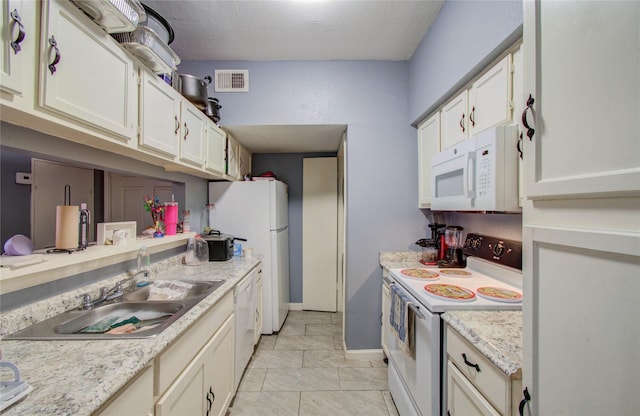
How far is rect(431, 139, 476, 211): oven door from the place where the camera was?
1.38 metres

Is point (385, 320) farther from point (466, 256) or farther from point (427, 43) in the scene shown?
point (427, 43)

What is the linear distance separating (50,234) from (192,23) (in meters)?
1.66

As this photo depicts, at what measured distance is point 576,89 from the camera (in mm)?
550

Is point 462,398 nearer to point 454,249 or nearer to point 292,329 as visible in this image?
point 454,249

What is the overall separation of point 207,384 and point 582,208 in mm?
1679

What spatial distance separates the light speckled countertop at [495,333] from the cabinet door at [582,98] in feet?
1.74

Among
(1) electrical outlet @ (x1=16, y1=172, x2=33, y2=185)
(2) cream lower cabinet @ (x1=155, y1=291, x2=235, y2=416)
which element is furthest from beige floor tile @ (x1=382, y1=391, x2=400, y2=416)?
(1) electrical outlet @ (x1=16, y1=172, x2=33, y2=185)

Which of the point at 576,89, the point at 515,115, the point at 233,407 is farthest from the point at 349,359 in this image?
the point at 576,89

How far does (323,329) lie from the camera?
9.77ft

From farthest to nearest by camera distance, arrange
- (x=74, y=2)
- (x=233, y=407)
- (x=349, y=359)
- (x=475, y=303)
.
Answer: (x=349, y=359) < (x=233, y=407) < (x=475, y=303) < (x=74, y=2)

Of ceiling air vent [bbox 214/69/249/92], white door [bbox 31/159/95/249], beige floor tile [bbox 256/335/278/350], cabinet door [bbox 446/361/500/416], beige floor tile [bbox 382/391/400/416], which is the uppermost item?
ceiling air vent [bbox 214/69/249/92]

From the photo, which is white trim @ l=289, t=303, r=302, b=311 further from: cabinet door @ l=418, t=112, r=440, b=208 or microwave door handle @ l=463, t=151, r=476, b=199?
microwave door handle @ l=463, t=151, r=476, b=199

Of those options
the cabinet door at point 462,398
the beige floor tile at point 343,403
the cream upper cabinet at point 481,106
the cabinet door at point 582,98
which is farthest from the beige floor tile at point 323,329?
the cabinet door at point 582,98

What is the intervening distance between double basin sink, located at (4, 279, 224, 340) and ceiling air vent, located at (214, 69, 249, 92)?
175 cm
